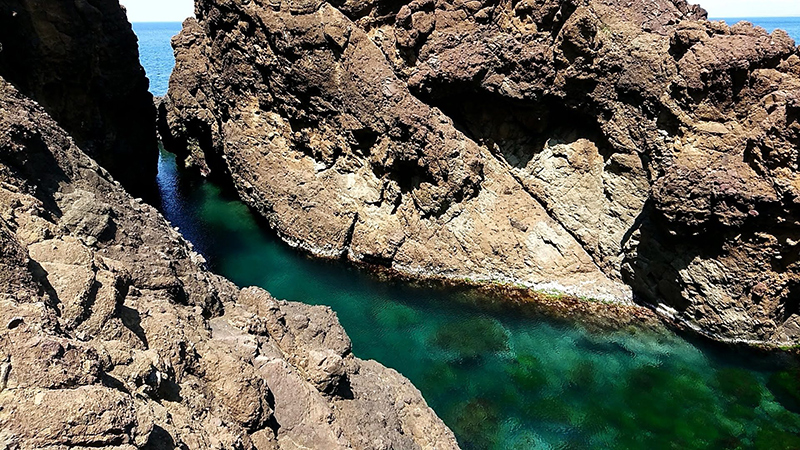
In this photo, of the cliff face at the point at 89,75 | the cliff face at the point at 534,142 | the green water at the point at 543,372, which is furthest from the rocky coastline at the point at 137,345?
the cliff face at the point at 89,75

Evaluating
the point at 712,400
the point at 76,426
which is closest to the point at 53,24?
the point at 76,426

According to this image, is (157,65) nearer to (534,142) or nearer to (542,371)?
(534,142)

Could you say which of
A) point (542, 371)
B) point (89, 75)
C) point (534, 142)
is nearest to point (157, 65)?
point (89, 75)

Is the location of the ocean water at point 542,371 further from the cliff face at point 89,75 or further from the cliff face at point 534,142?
the cliff face at point 89,75

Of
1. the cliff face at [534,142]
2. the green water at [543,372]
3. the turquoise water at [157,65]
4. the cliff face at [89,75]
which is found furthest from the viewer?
the turquoise water at [157,65]

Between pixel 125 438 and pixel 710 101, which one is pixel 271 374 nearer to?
pixel 125 438

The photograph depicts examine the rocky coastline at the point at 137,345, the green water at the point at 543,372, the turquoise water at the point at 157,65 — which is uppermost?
the rocky coastline at the point at 137,345
